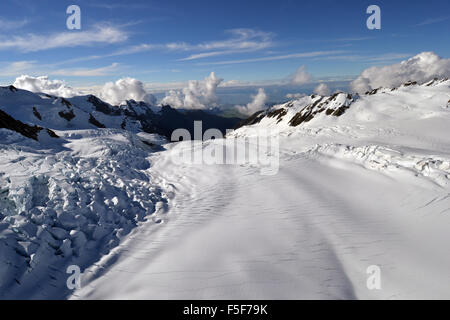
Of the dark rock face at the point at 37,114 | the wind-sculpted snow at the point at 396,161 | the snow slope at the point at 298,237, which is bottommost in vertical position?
the snow slope at the point at 298,237

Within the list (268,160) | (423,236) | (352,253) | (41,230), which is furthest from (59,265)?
(268,160)

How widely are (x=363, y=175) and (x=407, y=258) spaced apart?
619 centimetres

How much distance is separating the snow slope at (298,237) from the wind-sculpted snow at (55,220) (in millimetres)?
695

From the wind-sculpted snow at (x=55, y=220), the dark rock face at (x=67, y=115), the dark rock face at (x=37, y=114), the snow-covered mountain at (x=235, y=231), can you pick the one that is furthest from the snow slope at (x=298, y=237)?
the dark rock face at (x=67, y=115)

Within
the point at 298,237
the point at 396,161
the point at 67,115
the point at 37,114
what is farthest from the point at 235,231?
the point at 67,115

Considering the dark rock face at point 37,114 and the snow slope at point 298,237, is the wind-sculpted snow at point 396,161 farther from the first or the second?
the dark rock face at point 37,114

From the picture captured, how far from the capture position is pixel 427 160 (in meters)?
9.89

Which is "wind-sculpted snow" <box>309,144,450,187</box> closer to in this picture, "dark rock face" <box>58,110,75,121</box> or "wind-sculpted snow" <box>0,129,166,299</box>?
"wind-sculpted snow" <box>0,129,166,299</box>

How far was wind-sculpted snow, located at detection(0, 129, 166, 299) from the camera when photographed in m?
5.25

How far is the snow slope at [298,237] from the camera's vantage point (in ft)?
16.8

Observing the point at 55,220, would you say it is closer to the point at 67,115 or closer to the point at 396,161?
the point at 396,161

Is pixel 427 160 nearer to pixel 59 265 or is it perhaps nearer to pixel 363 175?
Answer: pixel 363 175

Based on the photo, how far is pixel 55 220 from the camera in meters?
6.97

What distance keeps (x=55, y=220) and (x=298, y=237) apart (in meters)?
7.76
